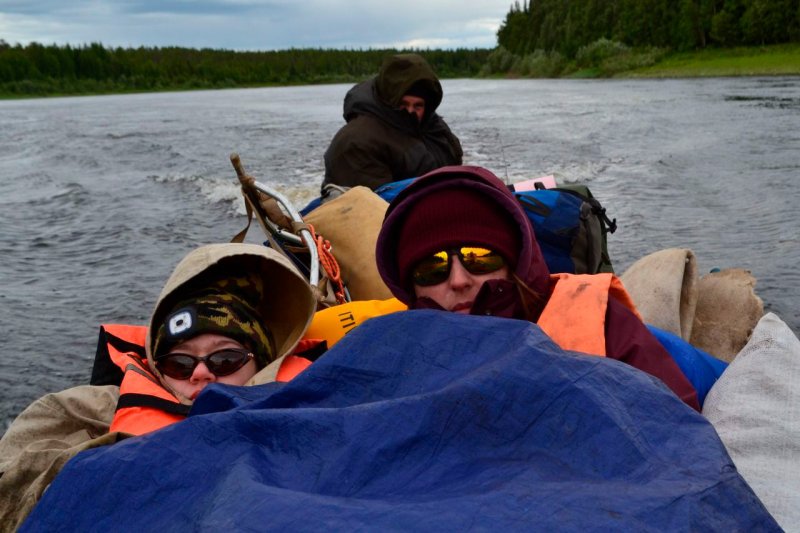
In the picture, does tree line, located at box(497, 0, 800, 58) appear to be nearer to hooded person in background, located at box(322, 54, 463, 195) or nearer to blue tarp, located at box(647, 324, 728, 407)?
hooded person in background, located at box(322, 54, 463, 195)

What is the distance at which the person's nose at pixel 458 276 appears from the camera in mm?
2379

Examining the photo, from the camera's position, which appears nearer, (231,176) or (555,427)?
(555,427)

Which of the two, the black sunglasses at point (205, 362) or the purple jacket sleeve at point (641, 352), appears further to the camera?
the black sunglasses at point (205, 362)

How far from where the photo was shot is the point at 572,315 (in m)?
2.28

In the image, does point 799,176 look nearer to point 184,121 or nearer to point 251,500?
point 251,500

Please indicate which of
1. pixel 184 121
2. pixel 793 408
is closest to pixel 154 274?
pixel 793 408

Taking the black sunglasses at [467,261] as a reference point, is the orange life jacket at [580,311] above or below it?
below

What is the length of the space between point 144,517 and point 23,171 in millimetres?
13582

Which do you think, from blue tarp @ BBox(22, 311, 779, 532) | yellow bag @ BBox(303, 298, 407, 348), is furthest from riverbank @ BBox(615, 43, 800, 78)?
blue tarp @ BBox(22, 311, 779, 532)

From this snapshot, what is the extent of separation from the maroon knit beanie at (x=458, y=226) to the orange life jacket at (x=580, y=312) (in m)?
0.18

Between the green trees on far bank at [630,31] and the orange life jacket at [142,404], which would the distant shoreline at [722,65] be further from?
the orange life jacket at [142,404]

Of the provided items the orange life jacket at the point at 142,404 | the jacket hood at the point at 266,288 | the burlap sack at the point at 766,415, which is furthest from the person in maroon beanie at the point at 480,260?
the orange life jacket at the point at 142,404

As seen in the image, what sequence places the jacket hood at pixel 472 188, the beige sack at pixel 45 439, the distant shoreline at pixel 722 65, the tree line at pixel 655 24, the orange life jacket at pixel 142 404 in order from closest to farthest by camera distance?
the beige sack at pixel 45 439 → the orange life jacket at pixel 142 404 → the jacket hood at pixel 472 188 → the distant shoreline at pixel 722 65 → the tree line at pixel 655 24

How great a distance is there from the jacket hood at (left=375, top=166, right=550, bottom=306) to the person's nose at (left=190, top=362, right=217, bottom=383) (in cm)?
62
